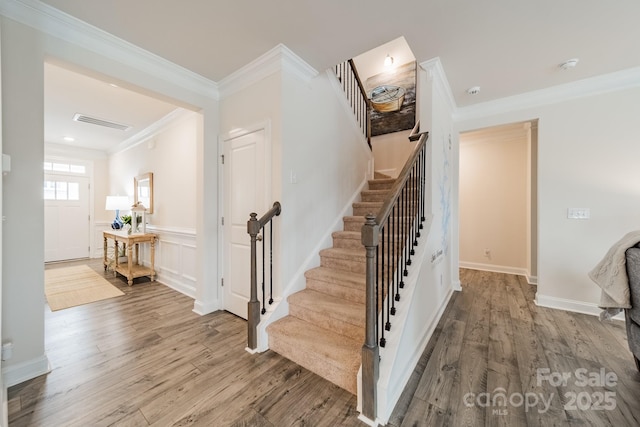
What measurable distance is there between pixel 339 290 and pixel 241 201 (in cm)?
141

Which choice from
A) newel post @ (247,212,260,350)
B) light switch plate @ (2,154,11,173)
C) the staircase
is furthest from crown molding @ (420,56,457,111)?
light switch plate @ (2,154,11,173)

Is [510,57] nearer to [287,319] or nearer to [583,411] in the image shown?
[583,411]

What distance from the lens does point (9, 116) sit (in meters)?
1.60

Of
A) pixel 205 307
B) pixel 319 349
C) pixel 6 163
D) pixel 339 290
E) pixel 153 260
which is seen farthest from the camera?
pixel 153 260

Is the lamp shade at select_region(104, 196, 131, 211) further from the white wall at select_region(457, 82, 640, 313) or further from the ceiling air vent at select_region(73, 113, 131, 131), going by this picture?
the white wall at select_region(457, 82, 640, 313)

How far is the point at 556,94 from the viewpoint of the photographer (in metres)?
2.90

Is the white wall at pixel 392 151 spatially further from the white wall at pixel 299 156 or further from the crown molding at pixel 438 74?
the white wall at pixel 299 156

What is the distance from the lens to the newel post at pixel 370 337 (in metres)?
1.37

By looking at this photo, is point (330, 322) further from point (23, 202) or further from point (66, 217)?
point (66, 217)

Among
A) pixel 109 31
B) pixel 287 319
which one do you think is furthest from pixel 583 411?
pixel 109 31

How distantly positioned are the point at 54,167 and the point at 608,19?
8.91 metres

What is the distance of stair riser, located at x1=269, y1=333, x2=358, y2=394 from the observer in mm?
1596

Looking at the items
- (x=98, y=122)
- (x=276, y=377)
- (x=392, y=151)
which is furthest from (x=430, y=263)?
(x=98, y=122)

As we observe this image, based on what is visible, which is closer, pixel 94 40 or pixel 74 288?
pixel 94 40
